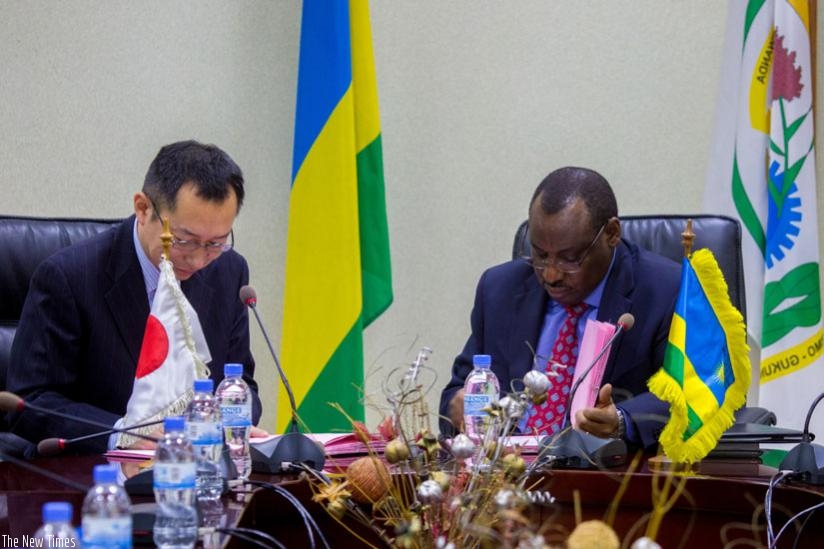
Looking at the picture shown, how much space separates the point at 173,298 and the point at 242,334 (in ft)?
2.19

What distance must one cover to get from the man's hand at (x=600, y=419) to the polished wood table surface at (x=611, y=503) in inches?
7.3

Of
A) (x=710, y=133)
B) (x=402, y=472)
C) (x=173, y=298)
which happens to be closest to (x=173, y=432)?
A: (x=402, y=472)

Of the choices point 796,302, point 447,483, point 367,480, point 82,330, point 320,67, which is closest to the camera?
point 447,483

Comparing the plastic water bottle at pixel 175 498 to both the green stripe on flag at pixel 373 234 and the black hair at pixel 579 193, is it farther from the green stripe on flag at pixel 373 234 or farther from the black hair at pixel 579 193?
the green stripe on flag at pixel 373 234

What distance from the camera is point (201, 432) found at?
6.56 ft

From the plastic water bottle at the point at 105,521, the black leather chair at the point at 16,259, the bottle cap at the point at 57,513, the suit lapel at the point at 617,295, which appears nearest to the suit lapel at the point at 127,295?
the black leather chair at the point at 16,259

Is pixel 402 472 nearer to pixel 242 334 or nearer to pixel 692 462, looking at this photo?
pixel 692 462

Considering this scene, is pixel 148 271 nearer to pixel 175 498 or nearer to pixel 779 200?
pixel 175 498

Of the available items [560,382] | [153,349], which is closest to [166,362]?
[153,349]

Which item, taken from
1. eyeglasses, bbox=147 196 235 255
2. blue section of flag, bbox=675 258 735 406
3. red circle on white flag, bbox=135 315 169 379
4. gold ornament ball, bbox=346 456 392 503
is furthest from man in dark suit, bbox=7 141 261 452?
blue section of flag, bbox=675 258 735 406

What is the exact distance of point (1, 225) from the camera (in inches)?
117

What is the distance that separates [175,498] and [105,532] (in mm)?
316

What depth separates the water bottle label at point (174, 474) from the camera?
1540 millimetres

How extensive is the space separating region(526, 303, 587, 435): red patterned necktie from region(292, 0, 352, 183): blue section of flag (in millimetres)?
1301
